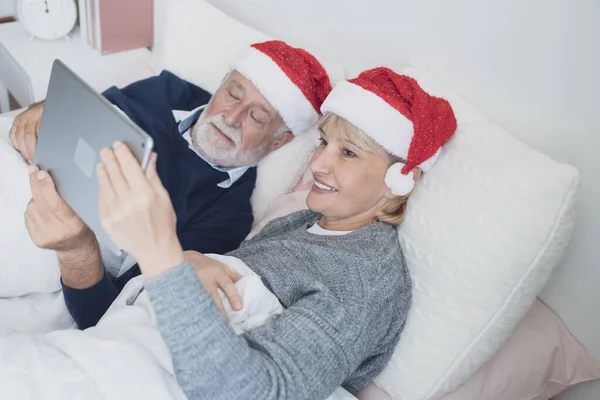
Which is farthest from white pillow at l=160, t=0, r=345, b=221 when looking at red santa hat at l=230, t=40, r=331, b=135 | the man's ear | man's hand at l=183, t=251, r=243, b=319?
man's hand at l=183, t=251, r=243, b=319

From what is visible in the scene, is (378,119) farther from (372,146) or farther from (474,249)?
(474,249)

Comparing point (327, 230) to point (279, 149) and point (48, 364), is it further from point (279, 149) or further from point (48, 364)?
point (48, 364)

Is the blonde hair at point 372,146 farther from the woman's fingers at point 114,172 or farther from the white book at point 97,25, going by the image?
the white book at point 97,25

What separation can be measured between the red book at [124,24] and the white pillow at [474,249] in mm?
1308

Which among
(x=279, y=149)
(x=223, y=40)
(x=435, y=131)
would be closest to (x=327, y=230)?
(x=435, y=131)

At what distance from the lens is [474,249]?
1.04 metres

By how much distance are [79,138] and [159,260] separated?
0.78 ft

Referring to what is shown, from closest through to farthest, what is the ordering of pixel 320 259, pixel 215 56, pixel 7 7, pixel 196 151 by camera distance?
pixel 320 259, pixel 196 151, pixel 215 56, pixel 7 7

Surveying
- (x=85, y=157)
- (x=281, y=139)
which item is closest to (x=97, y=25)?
(x=281, y=139)

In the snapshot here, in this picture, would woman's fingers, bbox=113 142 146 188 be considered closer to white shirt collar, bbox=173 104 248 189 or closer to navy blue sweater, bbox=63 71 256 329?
navy blue sweater, bbox=63 71 256 329

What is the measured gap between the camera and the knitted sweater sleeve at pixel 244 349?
0.75 metres

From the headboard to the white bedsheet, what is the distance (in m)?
0.58

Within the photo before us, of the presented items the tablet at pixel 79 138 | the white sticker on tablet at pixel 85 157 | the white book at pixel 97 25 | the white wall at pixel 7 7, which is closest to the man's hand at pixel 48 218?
the tablet at pixel 79 138

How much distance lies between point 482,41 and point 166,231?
32.1 inches
